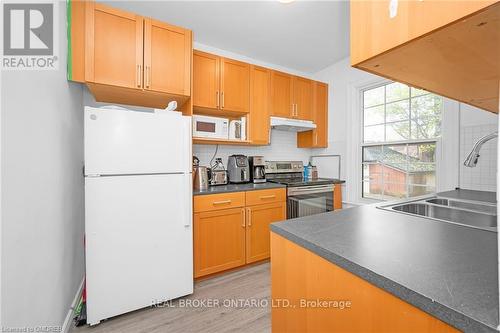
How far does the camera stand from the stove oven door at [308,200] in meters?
2.62

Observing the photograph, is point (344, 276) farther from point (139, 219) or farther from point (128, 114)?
point (128, 114)

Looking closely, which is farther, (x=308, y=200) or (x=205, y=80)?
(x=308, y=200)

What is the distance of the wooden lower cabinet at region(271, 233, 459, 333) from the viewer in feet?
1.67

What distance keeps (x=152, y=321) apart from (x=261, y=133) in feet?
6.81

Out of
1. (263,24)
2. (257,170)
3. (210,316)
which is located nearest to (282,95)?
(263,24)

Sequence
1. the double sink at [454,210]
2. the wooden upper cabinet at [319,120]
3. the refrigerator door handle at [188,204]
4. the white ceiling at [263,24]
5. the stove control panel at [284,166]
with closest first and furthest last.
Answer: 1. the double sink at [454,210]
2. the refrigerator door handle at [188,204]
3. the white ceiling at [263,24]
4. the stove control panel at [284,166]
5. the wooden upper cabinet at [319,120]

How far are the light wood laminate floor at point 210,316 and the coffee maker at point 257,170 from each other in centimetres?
117

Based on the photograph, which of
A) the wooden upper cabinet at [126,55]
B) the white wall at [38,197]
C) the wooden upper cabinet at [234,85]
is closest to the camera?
the white wall at [38,197]

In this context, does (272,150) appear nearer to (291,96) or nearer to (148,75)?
(291,96)

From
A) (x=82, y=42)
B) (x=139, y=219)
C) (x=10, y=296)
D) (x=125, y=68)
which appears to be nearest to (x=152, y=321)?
(x=139, y=219)

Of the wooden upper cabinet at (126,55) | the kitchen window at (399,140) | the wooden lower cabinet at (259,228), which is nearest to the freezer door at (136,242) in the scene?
the wooden lower cabinet at (259,228)

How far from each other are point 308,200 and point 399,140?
124 cm

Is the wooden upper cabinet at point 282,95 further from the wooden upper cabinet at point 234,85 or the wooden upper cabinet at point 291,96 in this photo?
the wooden upper cabinet at point 234,85

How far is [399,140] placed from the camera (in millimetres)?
2584
